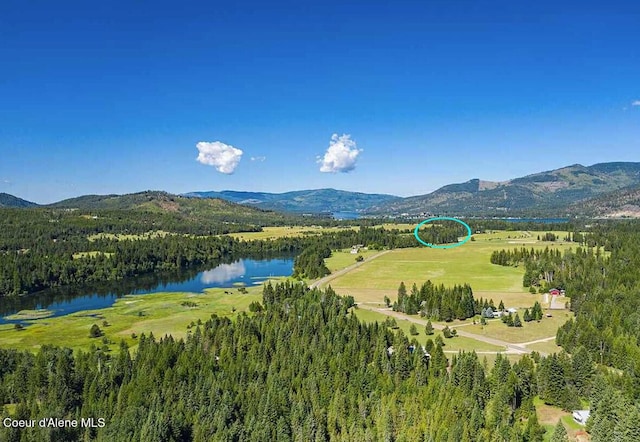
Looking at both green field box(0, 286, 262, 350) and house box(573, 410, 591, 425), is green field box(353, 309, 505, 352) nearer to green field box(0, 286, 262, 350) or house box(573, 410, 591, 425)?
house box(573, 410, 591, 425)

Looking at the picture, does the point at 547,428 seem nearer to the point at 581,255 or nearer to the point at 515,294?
the point at 515,294

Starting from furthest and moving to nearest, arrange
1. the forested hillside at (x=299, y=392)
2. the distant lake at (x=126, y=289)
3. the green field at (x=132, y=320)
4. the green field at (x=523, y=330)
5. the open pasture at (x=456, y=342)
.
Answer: the distant lake at (x=126, y=289), the green field at (x=132, y=320), the green field at (x=523, y=330), the open pasture at (x=456, y=342), the forested hillside at (x=299, y=392)

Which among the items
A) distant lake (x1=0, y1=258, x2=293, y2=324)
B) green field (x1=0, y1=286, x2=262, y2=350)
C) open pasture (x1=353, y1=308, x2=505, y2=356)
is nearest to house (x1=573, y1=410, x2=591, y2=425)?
open pasture (x1=353, y1=308, x2=505, y2=356)

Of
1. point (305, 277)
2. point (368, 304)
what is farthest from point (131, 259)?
point (368, 304)

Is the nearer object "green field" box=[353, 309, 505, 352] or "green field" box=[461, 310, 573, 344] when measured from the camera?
"green field" box=[353, 309, 505, 352]

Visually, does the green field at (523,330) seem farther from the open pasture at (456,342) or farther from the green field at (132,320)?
the green field at (132,320)

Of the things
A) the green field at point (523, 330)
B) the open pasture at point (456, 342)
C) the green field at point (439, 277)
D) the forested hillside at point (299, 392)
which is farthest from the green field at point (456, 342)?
the green field at point (439, 277)
